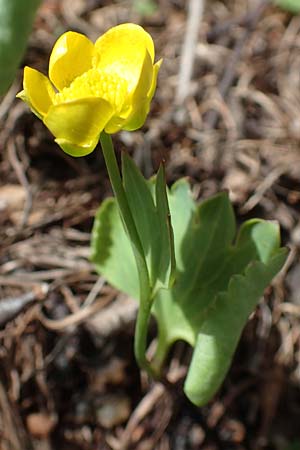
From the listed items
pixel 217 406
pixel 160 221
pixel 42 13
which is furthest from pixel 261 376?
pixel 42 13

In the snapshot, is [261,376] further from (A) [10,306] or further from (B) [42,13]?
(B) [42,13]

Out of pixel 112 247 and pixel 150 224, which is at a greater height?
pixel 150 224

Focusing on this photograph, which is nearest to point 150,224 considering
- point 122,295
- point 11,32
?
point 11,32

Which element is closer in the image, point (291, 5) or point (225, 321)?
point (225, 321)

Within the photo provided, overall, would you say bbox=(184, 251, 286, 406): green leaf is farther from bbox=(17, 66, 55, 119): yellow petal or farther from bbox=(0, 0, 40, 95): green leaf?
bbox=(0, 0, 40, 95): green leaf

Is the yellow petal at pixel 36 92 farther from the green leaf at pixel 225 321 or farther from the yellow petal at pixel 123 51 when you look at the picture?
the green leaf at pixel 225 321

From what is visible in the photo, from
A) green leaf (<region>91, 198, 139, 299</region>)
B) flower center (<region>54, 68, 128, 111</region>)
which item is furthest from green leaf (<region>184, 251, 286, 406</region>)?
flower center (<region>54, 68, 128, 111</region>)

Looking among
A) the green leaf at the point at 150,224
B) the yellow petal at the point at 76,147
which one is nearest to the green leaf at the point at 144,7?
the green leaf at the point at 150,224

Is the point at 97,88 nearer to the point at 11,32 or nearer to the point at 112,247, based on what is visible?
the point at 11,32
